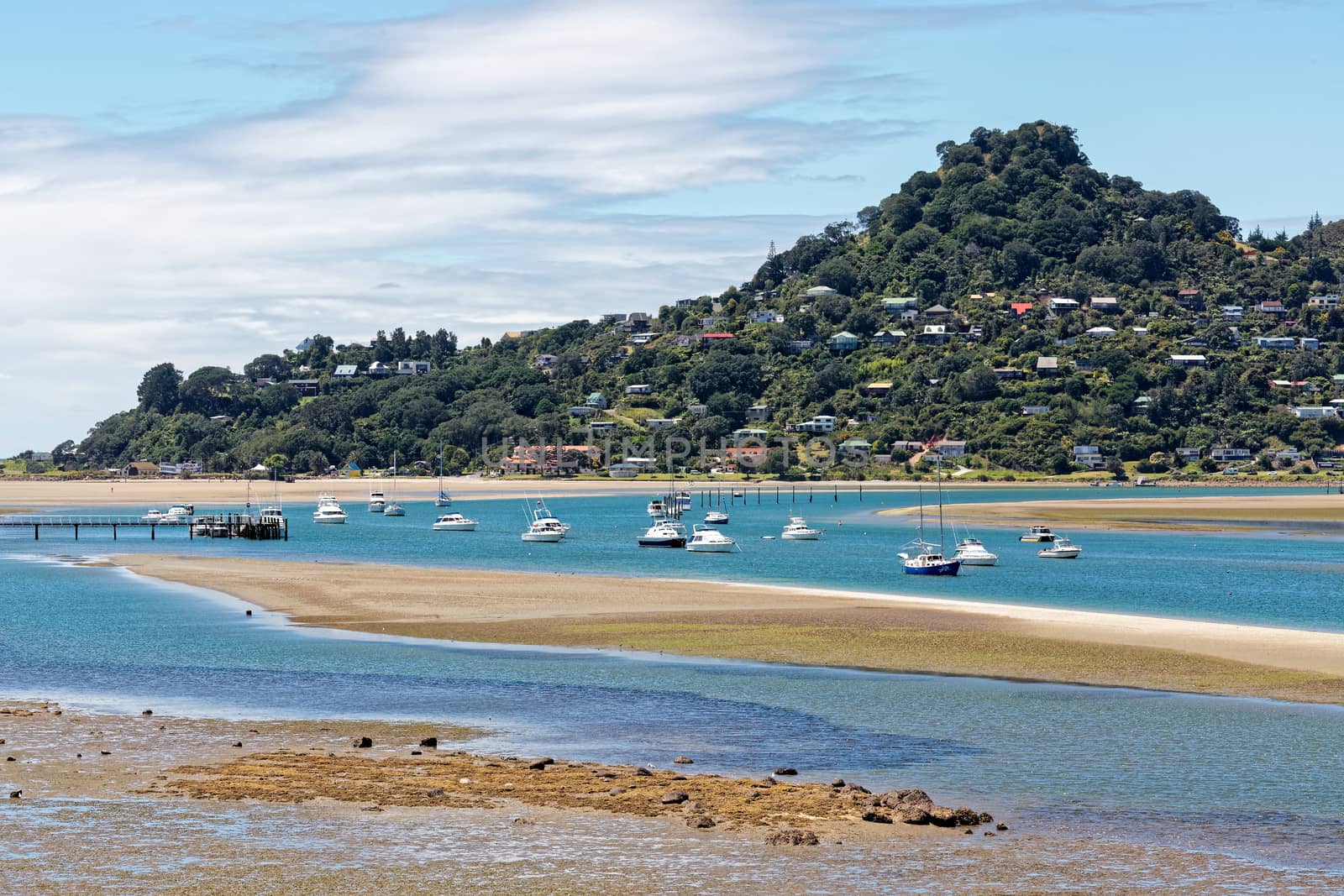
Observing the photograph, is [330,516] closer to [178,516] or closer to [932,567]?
[178,516]

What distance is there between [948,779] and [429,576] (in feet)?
160

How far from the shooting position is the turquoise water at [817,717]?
83.3ft

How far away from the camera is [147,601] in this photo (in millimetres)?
61031

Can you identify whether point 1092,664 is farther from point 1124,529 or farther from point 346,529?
point 346,529

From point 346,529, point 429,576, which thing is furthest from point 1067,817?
point 346,529

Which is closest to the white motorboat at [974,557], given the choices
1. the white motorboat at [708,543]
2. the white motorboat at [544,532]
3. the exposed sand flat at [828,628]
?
the white motorboat at [708,543]

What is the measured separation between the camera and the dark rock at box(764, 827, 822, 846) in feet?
73.7

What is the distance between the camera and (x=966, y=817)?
→ 23859 mm

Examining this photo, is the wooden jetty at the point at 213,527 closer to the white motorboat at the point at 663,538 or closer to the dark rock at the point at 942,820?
the white motorboat at the point at 663,538

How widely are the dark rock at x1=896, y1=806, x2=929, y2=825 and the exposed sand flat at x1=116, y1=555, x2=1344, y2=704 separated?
51.6ft

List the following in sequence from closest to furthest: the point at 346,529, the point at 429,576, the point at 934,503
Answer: the point at 429,576
the point at 346,529
the point at 934,503

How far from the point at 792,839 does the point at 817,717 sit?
11116mm

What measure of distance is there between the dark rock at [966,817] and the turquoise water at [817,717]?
3.38 feet

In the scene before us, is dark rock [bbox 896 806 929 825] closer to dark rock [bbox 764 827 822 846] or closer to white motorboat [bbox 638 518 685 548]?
dark rock [bbox 764 827 822 846]
